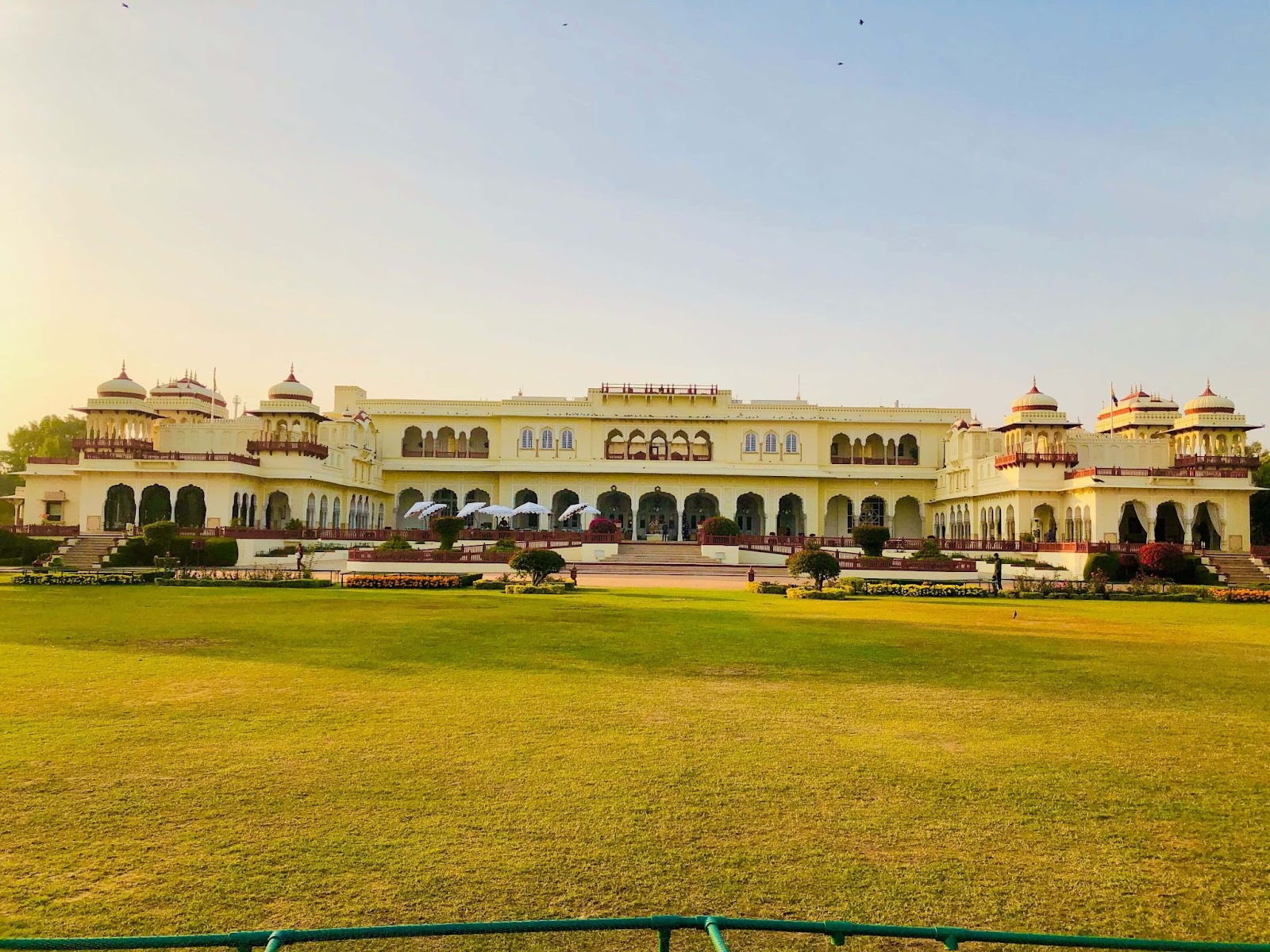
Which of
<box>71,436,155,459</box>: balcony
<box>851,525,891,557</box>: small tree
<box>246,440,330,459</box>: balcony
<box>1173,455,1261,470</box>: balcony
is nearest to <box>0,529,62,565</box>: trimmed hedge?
<box>71,436,155,459</box>: balcony

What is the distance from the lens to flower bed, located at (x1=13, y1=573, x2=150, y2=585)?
75.1 ft

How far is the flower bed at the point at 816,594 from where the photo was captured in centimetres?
2222

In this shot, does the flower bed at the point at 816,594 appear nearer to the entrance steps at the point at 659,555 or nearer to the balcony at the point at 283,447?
the entrance steps at the point at 659,555

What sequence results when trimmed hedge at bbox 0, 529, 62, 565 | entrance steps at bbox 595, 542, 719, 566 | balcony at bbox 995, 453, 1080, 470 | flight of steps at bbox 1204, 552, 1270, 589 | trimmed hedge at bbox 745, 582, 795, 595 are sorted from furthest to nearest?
balcony at bbox 995, 453, 1080, 470 → entrance steps at bbox 595, 542, 719, 566 → trimmed hedge at bbox 0, 529, 62, 565 → flight of steps at bbox 1204, 552, 1270, 589 → trimmed hedge at bbox 745, 582, 795, 595

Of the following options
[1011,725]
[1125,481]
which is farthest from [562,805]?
[1125,481]

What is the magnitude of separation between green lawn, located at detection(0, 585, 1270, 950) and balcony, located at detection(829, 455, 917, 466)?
37258mm

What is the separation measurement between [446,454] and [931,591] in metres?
32.3

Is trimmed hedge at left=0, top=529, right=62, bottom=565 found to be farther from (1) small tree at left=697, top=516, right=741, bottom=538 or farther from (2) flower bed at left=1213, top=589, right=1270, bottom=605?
(2) flower bed at left=1213, top=589, right=1270, bottom=605

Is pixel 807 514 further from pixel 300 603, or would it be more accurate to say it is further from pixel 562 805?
pixel 562 805

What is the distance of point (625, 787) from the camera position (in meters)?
5.96

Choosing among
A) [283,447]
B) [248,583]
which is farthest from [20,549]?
[248,583]

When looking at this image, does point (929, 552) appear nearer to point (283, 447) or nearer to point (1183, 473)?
point (1183, 473)

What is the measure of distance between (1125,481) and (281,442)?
34.9 meters

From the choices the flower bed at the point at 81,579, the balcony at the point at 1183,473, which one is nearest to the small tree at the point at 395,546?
the flower bed at the point at 81,579
